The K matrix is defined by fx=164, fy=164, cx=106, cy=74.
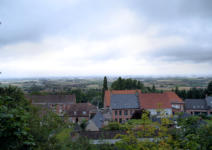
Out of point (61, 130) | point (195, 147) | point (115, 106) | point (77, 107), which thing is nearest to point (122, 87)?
point (115, 106)

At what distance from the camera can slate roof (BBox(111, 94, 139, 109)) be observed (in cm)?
3847

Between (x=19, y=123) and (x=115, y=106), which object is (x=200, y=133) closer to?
(x=19, y=123)

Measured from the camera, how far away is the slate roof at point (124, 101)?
3847 centimetres

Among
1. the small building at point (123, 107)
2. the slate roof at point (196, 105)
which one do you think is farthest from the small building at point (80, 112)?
the slate roof at point (196, 105)

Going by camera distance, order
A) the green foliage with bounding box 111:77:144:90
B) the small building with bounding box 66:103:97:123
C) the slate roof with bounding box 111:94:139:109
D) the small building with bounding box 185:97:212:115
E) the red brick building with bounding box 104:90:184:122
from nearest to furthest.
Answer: the small building with bounding box 66:103:97:123 < the red brick building with bounding box 104:90:184:122 < the slate roof with bounding box 111:94:139:109 < the small building with bounding box 185:97:212:115 < the green foliage with bounding box 111:77:144:90

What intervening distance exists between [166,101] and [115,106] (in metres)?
12.5

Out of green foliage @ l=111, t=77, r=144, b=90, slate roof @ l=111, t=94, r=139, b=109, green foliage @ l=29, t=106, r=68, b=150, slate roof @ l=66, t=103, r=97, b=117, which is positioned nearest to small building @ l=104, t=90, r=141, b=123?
slate roof @ l=111, t=94, r=139, b=109

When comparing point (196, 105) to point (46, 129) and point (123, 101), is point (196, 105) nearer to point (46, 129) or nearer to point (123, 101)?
point (123, 101)

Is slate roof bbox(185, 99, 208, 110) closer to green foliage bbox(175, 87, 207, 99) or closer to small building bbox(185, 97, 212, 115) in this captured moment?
small building bbox(185, 97, 212, 115)

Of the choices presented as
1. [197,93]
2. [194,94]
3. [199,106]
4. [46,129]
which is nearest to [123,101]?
[199,106]

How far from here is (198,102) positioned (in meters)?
45.4

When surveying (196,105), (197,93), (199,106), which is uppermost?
(197,93)

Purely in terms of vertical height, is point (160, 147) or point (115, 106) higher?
point (160, 147)

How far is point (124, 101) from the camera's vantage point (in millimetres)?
39250
